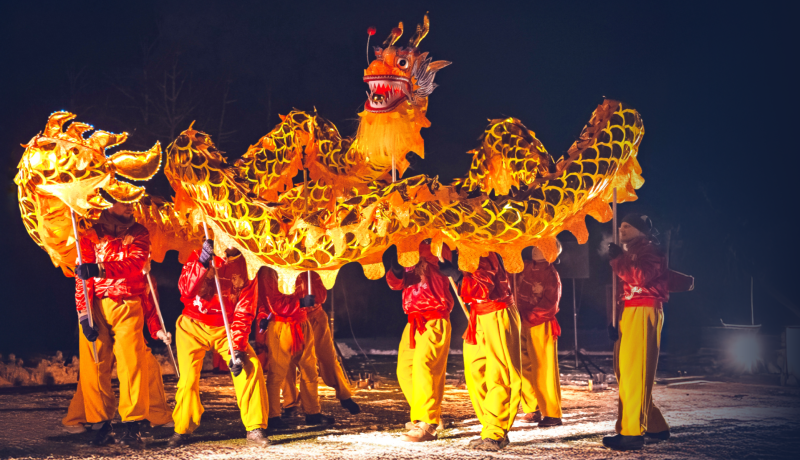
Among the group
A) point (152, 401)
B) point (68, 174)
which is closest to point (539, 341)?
point (152, 401)

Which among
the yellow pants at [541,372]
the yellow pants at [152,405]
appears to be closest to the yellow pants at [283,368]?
the yellow pants at [152,405]

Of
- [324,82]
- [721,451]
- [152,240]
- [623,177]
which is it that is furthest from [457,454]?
[324,82]

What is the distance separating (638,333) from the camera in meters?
3.93

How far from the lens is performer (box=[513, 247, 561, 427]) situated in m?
4.82

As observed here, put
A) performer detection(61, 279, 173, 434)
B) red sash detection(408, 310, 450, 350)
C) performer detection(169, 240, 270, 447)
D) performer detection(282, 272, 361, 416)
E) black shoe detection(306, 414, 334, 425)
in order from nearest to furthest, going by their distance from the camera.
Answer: performer detection(169, 240, 270, 447)
red sash detection(408, 310, 450, 350)
performer detection(61, 279, 173, 434)
black shoe detection(306, 414, 334, 425)
performer detection(282, 272, 361, 416)

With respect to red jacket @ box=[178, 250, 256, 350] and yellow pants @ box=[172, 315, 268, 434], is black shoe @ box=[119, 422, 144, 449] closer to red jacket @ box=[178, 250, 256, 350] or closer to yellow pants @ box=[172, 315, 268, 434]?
yellow pants @ box=[172, 315, 268, 434]

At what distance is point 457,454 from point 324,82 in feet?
21.5

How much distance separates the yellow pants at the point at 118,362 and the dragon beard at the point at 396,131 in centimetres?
174

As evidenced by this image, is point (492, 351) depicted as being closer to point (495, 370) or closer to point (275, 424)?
point (495, 370)

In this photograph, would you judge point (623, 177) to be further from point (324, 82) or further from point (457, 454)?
point (324, 82)

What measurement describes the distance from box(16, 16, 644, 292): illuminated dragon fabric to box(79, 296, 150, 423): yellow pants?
0.45m

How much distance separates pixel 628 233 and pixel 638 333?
567mm

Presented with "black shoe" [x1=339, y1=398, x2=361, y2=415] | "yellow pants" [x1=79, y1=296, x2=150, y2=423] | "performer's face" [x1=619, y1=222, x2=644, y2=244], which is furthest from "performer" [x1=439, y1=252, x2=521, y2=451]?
"yellow pants" [x1=79, y1=296, x2=150, y2=423]

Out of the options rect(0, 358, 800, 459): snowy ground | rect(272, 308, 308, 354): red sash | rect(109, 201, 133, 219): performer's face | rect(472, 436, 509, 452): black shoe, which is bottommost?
rect(0, 358, 800, 459): snowy ground
